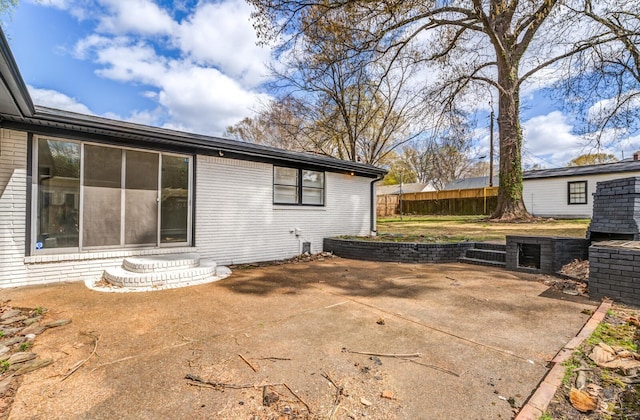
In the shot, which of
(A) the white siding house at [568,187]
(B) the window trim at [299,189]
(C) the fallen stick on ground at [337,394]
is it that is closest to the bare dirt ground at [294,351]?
(C) the fallen stick on ground at [337,394]

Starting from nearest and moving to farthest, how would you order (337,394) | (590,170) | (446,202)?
(337,394) < (590,170) < (446,202)

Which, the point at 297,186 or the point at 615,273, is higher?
the point at 297,186

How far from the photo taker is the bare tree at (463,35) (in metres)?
6.11

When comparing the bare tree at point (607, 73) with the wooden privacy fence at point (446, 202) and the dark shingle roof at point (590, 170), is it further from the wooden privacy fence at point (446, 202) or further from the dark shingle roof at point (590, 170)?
the wooden privacy fence at point (446, 202)

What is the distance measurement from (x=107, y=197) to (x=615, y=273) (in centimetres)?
767

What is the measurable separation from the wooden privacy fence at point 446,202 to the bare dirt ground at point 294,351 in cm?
1880

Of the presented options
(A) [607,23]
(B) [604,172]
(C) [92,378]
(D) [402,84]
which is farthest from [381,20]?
(B) [604,172]

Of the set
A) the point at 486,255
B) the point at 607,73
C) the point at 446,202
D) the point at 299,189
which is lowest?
the point at 486,255

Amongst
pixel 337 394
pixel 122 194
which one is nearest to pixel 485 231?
pixel 337 394

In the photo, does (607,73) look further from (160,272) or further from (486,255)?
(160,272)

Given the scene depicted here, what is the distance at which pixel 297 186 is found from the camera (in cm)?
778

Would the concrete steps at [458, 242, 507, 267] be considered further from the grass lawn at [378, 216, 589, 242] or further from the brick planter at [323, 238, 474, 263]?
the grass lawn at [378, 216, 589, 242]

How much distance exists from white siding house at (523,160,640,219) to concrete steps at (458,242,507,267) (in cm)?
1320

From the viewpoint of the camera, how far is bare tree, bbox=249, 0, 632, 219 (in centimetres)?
611
